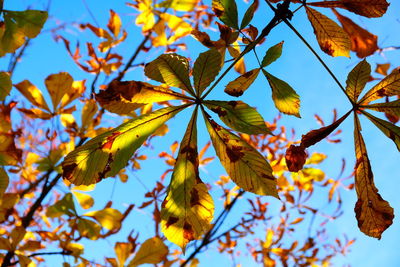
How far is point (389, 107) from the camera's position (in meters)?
0.58

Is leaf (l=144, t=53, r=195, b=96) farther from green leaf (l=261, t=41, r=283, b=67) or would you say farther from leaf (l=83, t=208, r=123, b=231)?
leaf (l=83, t=208, r=123, b=231)

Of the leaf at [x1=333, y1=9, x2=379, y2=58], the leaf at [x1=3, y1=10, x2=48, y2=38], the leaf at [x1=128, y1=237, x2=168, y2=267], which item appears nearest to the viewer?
the leaf at [x1=333, y1=9, x2=379, y2=58]

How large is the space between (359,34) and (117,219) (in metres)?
1.02

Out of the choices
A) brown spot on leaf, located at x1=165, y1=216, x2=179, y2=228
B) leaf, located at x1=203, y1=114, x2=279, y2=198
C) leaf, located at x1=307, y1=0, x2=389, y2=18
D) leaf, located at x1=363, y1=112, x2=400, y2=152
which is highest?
leaf, located at x1=307, y1=0, x2=389, y2=18

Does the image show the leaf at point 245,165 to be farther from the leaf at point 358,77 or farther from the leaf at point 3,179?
the leaf at point 3,179

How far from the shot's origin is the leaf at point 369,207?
533 millimetres

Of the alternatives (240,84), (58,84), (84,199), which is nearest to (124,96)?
(240,84)

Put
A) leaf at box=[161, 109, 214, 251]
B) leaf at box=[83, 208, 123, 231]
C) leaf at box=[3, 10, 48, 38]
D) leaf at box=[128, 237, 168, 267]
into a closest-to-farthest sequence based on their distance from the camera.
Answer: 1. leaf at box=[161, 109, 214, 251]
2. leaf at box=[3, 10, 48, 38]
3. leaf at box=[128, 237, 168, 267]
4. leaf at box=[83, 208, 123, 231]

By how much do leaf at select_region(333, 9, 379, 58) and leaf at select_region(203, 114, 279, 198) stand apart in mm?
336

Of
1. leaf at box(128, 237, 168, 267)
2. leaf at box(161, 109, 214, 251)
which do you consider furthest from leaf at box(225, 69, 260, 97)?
leaf at box(128, 237, 168, 267)

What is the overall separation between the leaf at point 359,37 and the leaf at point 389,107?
0.13 metres

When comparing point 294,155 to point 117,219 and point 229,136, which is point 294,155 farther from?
point 117,219

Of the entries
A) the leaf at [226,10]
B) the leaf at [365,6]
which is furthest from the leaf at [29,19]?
the leaf at [365,6]

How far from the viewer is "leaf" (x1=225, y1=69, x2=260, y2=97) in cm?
56
